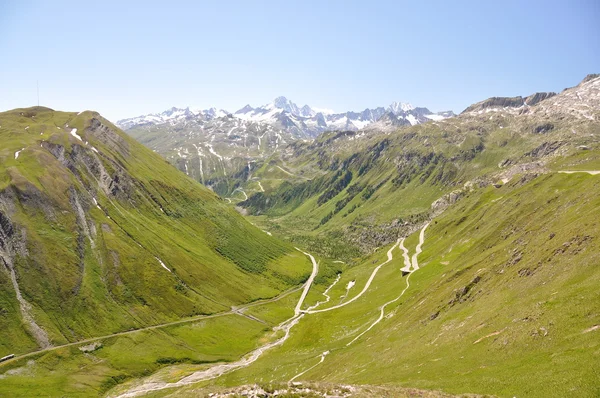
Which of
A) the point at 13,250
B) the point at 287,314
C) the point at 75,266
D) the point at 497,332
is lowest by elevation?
the point at 287,314

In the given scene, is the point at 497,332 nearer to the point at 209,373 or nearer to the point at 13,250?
the point at 209,373

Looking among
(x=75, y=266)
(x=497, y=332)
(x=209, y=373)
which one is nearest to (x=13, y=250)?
(x=75, y=266)

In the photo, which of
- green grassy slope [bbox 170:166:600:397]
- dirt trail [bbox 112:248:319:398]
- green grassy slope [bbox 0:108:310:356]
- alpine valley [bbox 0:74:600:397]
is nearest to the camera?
green grassy slope [bbox 170:166:600:397]

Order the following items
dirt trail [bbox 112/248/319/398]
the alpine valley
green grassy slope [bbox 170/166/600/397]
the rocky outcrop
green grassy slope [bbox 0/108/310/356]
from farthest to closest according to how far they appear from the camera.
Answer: green grassy slope [bbox 0/108/310/356] < the rocky outcrop < dirt trail [bbox 112/248/319/398] < the alpine valley < green grassy slope [bbox 170/166/600/397]

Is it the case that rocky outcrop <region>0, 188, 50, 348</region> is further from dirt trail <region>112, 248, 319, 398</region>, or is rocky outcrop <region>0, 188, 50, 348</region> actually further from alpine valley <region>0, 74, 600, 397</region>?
dirt trail <region>112, 248, 319, 398</region>

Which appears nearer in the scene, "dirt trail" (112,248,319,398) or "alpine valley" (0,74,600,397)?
"alpine valley" (0,74,600,397)

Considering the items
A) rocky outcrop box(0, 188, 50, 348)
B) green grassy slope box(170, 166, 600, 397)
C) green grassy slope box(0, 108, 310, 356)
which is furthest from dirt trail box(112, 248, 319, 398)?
rocky outcrop box(0, 188, 50, 348)

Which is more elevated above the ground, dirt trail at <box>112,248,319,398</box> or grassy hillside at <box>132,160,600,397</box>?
grassy hillside at <box>132,160,600,397</box>

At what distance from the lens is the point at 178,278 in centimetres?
18238

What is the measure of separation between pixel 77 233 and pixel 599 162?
259 meters

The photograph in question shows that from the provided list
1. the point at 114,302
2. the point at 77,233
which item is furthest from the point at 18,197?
the point at 114,302

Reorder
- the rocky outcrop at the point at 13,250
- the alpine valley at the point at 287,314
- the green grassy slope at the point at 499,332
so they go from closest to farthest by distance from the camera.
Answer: the green grassy slope at the point at 499,332 → the alpine valley at the point at 287,314 → the rocky outcrop at the point at 13,250

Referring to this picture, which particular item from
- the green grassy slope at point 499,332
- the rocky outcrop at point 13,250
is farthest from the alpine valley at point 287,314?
the rocky outcrop at point 13,250

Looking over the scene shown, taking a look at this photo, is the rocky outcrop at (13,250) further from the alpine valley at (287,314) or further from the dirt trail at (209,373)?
the dirt trail at (209,373)
